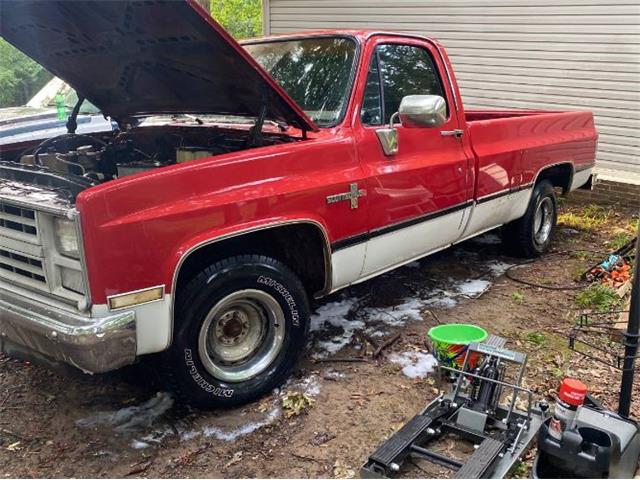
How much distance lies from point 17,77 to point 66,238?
1398 centimetres

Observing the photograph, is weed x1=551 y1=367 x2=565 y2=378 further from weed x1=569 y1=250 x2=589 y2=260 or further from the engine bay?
weed x1=569 y1=250 x2=589 y2=260

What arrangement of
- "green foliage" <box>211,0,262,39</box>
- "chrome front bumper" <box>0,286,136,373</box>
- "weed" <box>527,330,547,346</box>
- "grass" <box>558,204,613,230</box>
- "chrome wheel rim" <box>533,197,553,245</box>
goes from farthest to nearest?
1. "green foliage" <box>211,0,262,39</box>
2. "grass" <box>558,204,613,230</box>
3. "chrome wheel rim" <box>533,197,553,245</box>
4. "weed" <box>527,330,547,346</box>
5. "chrome front bumper" <box>0,286,136,373</box>

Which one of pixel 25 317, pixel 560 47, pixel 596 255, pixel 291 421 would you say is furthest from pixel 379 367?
pixel 560 47

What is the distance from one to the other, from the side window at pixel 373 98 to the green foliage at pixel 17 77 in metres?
12.7

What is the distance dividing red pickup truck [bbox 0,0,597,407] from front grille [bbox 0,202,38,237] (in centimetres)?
1

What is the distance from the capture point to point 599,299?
472cm

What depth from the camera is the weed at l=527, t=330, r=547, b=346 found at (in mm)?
4043

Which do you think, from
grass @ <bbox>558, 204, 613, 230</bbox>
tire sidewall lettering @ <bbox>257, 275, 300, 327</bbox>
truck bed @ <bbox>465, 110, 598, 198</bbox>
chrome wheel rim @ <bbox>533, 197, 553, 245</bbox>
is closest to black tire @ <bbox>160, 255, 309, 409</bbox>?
tire sidewall lettering @ <bbox>257, 275, 300, 327</bbox>

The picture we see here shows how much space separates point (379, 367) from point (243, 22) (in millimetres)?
21832

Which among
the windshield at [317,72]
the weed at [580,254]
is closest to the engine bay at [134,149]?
the windshield at [317,72]

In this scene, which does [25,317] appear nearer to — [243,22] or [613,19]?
[613,19]

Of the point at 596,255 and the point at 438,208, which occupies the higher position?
the point at 438,208

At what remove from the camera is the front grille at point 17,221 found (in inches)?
112

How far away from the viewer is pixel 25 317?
2.78 metres
